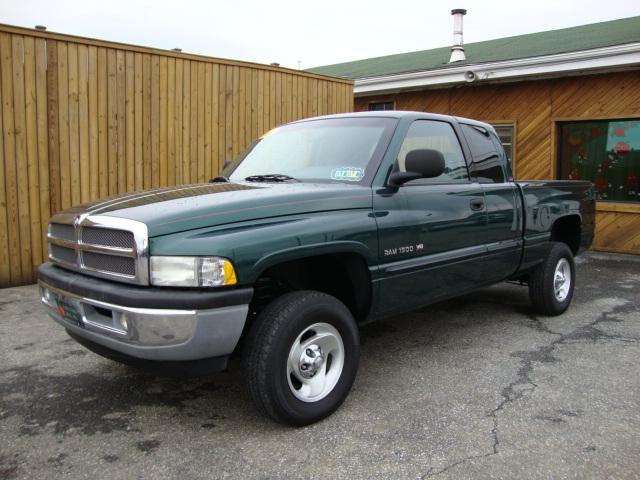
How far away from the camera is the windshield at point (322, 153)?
3.94 meters

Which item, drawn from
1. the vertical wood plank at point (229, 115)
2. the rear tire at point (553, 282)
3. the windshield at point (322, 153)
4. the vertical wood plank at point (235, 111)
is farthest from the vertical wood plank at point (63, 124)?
the rear tire at point (553, 282)

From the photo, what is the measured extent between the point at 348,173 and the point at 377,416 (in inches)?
62.4

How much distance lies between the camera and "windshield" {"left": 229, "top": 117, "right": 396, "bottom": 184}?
12.9 feet

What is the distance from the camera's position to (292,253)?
3135 mm

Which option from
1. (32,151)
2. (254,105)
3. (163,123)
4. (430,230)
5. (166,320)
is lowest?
(166,320)

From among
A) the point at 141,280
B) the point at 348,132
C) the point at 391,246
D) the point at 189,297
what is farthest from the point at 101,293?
the point at 348,132

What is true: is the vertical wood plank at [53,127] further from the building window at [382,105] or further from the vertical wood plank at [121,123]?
the building window at [382,105]

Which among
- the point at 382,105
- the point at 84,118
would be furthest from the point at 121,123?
the point at 382,105

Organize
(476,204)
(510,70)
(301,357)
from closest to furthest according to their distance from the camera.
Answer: (301,357) → (476,204) → (510,70)

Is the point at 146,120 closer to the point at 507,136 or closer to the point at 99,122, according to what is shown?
the point at 99,122

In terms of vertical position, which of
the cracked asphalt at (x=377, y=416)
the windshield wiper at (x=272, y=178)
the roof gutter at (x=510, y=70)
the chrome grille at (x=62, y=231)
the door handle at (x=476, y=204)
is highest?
the roof gutter at (x=510, y=70)

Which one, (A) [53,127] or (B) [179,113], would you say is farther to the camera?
(B) [179,113]

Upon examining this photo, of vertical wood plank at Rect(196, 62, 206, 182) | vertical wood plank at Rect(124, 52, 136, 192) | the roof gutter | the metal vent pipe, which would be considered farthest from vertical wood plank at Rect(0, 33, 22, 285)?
the metal vent pipe

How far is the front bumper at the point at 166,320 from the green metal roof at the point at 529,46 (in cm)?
835
